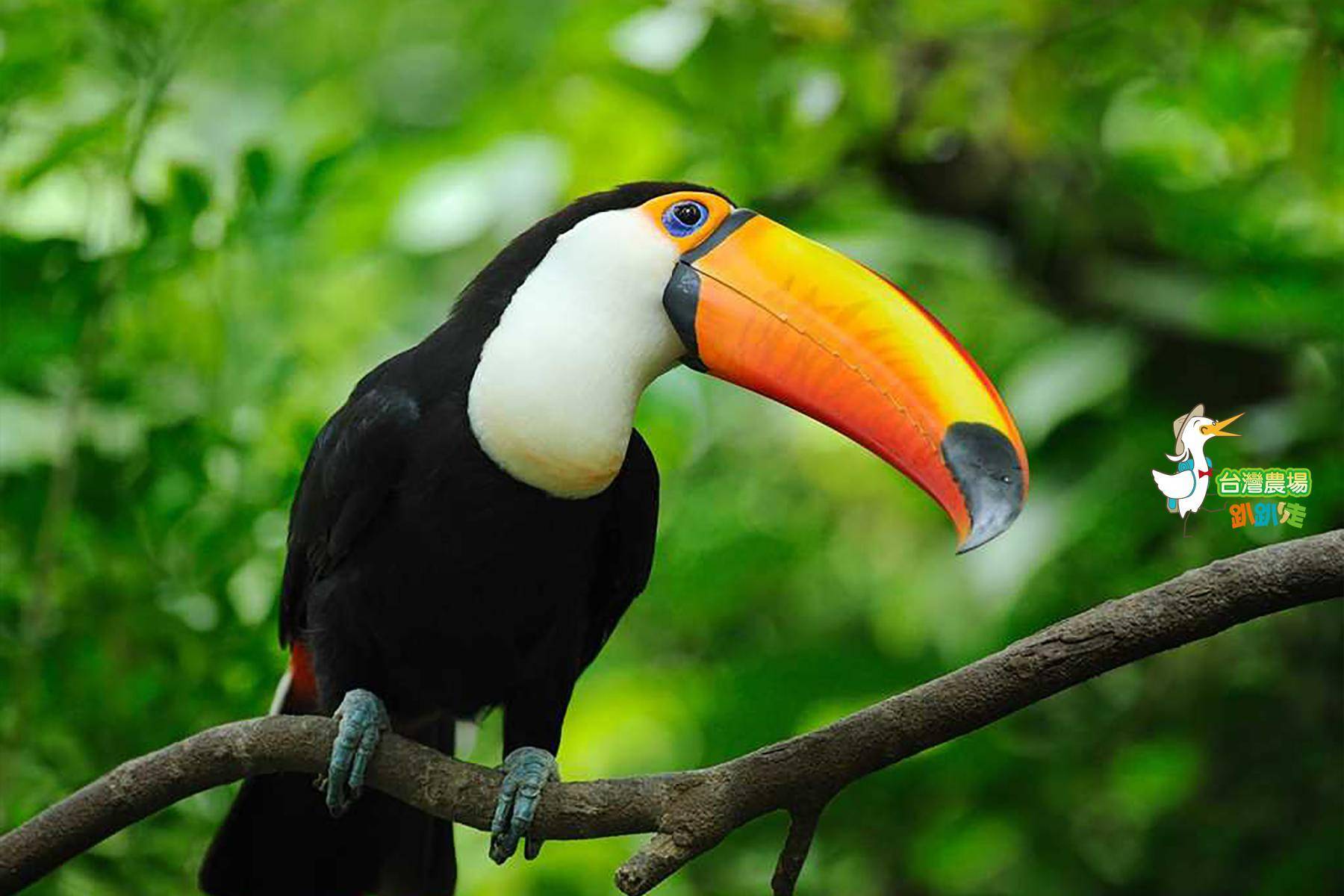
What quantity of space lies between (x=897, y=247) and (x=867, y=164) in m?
0.30

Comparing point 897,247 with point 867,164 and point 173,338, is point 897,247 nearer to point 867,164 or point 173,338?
point 867,164

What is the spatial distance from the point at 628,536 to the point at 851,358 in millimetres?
548

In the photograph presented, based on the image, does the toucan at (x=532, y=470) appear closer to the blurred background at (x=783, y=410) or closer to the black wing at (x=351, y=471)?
the black wing at (x=351, y=471)

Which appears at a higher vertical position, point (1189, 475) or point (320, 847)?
point (1189, 475)

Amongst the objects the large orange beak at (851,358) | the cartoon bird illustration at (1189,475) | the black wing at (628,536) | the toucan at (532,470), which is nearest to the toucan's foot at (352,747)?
the toucan at (532,470)

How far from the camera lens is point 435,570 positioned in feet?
6.55

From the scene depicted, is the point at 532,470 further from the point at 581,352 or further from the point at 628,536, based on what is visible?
the point at 628,536

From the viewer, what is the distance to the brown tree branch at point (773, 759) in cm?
138

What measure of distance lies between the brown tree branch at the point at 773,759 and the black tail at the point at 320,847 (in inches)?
17.5

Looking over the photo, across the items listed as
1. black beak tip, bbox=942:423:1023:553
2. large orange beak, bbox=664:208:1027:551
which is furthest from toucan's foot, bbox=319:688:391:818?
black beak tip, bbox=942:423:1023:553

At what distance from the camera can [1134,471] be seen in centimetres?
309

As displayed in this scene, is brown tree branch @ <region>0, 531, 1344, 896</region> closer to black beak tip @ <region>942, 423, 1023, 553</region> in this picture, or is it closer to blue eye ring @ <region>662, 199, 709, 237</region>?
black beak tip @ <region>942, 423, 1023, 553</region>

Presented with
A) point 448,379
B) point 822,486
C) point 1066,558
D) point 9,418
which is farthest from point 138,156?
point 822,486

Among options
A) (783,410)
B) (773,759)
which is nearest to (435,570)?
(773,759)
